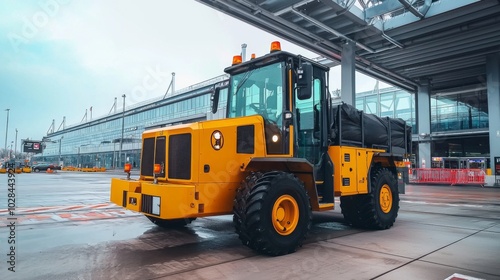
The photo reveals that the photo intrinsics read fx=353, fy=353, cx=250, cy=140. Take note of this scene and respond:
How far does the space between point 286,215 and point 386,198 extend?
3463 mm

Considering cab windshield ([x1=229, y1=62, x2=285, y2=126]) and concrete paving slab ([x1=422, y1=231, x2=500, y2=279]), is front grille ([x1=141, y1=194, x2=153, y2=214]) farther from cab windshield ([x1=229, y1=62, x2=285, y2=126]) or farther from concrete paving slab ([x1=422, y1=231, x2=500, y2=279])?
concrete paving slab ([x1=422, y1=231, x2=500, y2=279])

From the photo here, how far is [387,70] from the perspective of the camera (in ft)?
85.1

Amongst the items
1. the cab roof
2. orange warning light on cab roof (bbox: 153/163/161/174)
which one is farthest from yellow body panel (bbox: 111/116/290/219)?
the cab roof

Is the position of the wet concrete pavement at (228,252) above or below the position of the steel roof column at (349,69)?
below

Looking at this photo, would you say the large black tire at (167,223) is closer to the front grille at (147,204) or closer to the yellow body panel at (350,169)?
the front grille at (147,204)

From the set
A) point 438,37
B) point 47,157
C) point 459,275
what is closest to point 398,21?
point 438,37

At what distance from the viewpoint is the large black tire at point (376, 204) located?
7.19 meters

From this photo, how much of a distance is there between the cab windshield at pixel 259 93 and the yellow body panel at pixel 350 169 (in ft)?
5.00

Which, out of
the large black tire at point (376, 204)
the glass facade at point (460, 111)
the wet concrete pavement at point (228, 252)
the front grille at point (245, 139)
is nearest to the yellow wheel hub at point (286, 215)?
the wet concrete pavement at point (228, 252)

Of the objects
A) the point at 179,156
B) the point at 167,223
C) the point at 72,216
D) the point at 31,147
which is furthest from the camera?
the point at 31,147

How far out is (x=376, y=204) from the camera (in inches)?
285

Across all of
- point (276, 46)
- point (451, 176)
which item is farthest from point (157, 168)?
point (451, 176)

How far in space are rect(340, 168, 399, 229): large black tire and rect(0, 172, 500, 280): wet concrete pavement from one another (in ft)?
0.78

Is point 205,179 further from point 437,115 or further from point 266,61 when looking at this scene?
point 437,115
